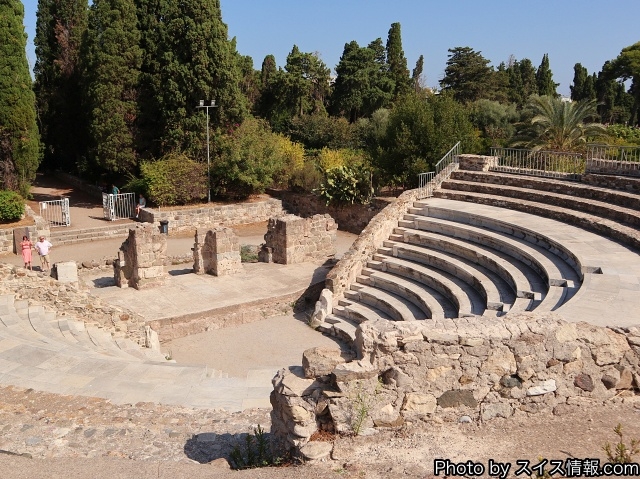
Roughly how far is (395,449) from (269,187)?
81.5ft

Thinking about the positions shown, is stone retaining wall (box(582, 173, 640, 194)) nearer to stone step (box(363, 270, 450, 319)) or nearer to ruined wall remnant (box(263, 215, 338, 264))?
stone step (box(363, 270, 450, 319))

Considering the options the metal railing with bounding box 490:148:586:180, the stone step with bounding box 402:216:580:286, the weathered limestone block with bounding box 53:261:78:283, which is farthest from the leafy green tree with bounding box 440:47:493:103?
the weathered limestone block with bounding box 53:261:78:283

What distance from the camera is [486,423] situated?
5867 millimetres

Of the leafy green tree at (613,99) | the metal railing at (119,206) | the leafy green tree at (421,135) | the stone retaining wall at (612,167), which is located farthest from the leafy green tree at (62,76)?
the leafy green tree at (613,99)

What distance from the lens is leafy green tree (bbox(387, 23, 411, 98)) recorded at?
4816 cm

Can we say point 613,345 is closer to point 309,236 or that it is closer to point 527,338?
point 527,338

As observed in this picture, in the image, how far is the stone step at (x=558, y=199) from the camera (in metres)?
13.5

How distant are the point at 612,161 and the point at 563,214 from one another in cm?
255

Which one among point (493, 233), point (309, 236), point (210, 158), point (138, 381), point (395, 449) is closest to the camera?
point (395, 449)

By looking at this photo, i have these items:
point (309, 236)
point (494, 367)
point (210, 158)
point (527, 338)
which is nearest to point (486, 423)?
point (494, 367)

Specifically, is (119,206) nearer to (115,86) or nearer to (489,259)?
(115,86)

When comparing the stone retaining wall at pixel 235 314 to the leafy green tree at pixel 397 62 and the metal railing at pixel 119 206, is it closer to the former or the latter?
the metal railing at pixel 119 206

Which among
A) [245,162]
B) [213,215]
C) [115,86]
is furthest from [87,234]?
[115,86]

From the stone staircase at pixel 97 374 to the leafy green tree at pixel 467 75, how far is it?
1677 inches
